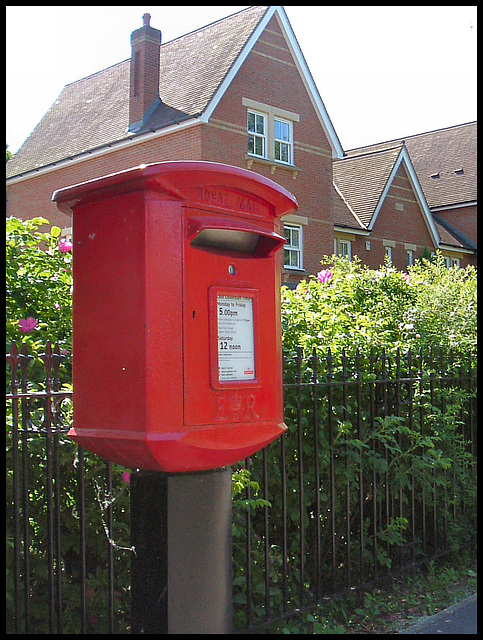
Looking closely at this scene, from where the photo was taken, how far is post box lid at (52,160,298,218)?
2.78 metres

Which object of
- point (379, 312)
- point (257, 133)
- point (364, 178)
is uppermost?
point (364, 178)

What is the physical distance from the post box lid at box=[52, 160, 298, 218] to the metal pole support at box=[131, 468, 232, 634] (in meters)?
1.12

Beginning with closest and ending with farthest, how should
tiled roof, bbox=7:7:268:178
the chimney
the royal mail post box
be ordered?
the royal mail post box
tiled roof, bbox=7:7:268:178
the chimney

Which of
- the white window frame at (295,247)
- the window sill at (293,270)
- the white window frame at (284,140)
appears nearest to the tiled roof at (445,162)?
the white window frame at (284,140)

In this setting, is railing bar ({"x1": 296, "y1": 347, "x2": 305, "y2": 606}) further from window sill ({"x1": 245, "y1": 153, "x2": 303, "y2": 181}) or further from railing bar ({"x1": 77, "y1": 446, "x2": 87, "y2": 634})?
window sill ({"x1": 245, "y1": 153, "x2": 303, "y2": 181})

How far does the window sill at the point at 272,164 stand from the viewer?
70.0ft

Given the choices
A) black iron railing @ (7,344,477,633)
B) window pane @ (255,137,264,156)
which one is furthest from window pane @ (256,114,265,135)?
black iron railing @ (7,344,477,633)

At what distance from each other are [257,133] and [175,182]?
1991cm

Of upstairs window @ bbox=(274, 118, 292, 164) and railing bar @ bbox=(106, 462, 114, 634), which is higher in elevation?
upstairs window @ bbox=(274, 118, 292, 164)

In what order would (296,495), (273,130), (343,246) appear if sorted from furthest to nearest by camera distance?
(343,246)
(273,130)
(296,495)

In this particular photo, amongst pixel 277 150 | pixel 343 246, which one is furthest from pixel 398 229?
pixel 277 150

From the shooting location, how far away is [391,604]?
468 centimetres

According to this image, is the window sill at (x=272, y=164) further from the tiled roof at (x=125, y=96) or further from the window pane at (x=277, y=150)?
the tiled roof at (x=125, y=96)

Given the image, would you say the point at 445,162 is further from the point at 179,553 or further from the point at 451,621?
the point at 179,553
